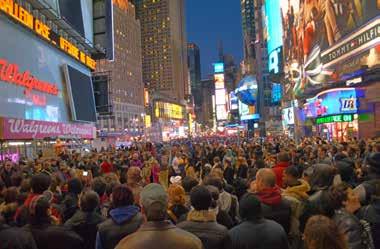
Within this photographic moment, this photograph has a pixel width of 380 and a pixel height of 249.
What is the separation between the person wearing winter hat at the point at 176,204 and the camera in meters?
6.01

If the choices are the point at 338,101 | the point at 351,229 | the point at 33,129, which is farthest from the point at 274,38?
the point at 351,229

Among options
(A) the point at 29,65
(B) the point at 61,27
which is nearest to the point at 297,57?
(B) the point at 61,27

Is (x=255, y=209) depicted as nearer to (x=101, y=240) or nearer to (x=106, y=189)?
(x=101, y=240)

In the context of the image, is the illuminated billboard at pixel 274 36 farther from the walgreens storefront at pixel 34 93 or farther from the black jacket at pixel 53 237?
the black jacket at pixel 53 237

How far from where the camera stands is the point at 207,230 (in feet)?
16.0

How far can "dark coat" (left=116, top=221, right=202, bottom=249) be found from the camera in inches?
143

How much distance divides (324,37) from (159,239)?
48.1 meters

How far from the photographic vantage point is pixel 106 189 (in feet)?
26.2

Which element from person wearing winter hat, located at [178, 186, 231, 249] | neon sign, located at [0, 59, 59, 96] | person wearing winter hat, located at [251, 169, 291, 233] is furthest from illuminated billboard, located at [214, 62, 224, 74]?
person wearing winter hat, located at [178, 186, 231, 249]

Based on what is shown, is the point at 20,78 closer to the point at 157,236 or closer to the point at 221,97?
the point at 157,236

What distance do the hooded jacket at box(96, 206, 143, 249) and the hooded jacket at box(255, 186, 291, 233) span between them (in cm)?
149

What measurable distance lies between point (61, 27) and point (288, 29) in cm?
3332

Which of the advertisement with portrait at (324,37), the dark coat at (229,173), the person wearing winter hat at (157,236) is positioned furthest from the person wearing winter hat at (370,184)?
the advertisement with portrait at (324,37)

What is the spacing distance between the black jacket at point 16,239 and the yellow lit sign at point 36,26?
27.3 meters
